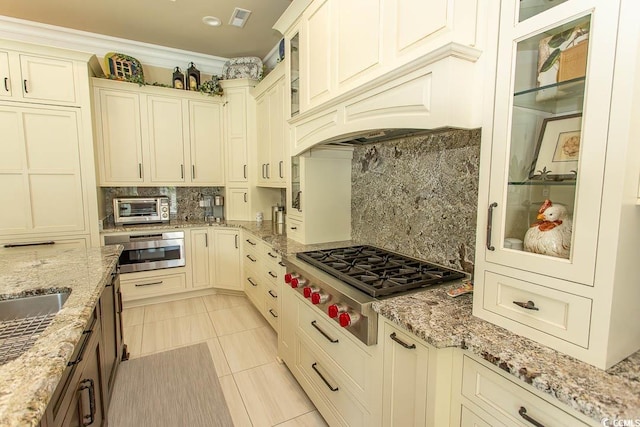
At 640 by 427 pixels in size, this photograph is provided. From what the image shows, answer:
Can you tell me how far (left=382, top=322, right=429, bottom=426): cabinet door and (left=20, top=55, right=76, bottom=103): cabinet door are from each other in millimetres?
3618

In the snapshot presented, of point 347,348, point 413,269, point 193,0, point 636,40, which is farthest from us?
point 193,0

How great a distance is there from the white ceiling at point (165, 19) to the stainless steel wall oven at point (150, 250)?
2.18 metres

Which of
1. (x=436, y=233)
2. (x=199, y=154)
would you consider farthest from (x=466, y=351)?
(x=199, y=154)

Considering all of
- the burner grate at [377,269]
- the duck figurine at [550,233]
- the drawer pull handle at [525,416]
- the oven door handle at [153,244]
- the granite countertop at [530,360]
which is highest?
the duck figurine at [550,233]

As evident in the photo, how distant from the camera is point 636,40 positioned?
2.46 ft

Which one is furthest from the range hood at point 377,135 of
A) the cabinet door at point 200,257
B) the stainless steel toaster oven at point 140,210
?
the stainless steel toaster oven at point 140,210

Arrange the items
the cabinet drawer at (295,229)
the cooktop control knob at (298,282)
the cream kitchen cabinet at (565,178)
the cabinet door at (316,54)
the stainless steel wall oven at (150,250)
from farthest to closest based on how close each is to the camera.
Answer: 1. the stainless steel wall oven at (150,250)
2. the cabinet drawer at (295,229)
3. the cabinet door at (316,54)
4. the cooktop control knob at (298,282)
5. the cream kitchen cabinet at (565,178)

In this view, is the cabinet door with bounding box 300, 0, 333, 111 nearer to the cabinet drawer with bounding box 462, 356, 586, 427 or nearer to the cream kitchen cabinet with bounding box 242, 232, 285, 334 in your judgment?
the cream kitchen cabinet with bounding box 242, 232, 285, 334

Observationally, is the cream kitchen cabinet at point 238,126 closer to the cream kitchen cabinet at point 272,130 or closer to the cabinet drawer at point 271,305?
the cream kitchen cabinet at point 272,130

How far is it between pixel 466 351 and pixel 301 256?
4.02ft

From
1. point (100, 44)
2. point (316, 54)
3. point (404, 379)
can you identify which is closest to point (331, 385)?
point (404, 379)

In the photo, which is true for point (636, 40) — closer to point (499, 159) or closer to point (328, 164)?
point (499, 159)

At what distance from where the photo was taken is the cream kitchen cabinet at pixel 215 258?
365 centimetres

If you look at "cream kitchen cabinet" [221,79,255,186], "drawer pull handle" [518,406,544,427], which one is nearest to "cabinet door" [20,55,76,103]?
"cream kitchen cabinet" [221,79,255,186]
